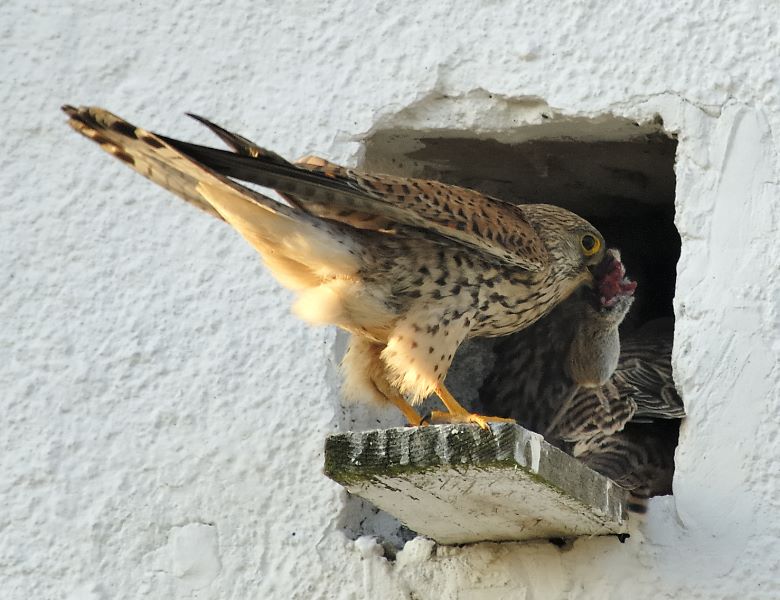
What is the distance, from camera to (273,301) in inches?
144

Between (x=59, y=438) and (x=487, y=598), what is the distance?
1.22 meters

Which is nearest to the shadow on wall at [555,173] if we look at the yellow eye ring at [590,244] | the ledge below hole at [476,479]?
the yellow eye ring at [590,244]

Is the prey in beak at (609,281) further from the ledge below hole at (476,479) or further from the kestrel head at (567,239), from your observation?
the ledge below hole at (476,479)

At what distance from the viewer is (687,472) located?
126 inches

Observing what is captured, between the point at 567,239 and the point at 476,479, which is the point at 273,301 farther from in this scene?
the point at 476,479

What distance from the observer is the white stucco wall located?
10.6ft

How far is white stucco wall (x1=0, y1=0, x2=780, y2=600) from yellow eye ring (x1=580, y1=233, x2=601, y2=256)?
407 millimetres

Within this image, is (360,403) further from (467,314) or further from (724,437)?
(724,437)

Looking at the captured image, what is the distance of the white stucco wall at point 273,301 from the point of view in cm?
322

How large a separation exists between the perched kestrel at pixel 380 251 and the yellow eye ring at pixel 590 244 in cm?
29

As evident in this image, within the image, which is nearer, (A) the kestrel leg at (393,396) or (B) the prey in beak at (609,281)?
(A) the kestrel leg at (393,396)

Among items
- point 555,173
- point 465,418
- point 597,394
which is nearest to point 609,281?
point 597,394

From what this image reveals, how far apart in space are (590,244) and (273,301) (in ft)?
3.02

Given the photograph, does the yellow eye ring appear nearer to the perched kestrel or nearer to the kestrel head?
the kestrel head
